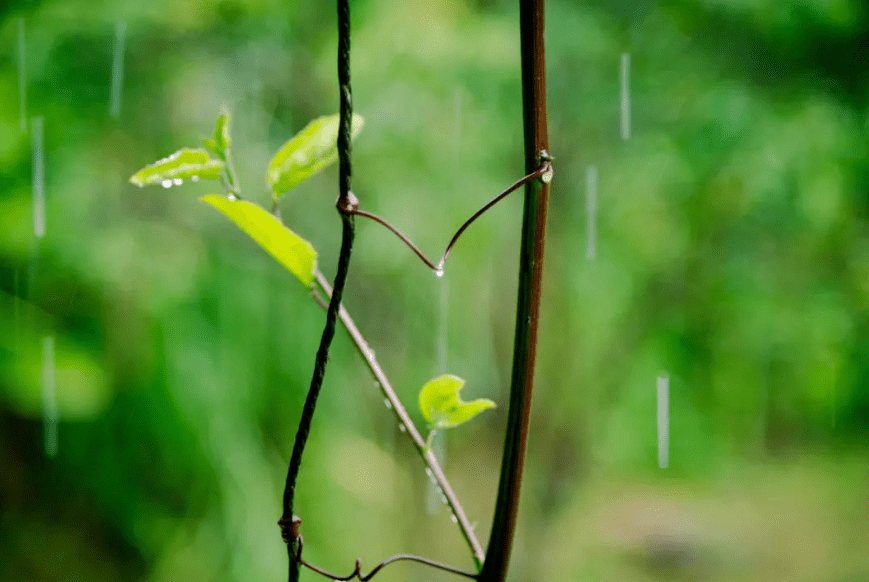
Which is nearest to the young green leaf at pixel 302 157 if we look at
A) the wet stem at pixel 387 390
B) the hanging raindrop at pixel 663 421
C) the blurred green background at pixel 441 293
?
the wet stem at pixel 387 390

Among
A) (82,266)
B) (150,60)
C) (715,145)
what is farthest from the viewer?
(715,145)

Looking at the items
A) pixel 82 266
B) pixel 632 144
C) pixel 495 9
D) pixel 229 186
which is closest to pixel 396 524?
pixel 82 266

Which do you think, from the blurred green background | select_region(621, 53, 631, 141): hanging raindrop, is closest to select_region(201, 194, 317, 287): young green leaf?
the blurred green background

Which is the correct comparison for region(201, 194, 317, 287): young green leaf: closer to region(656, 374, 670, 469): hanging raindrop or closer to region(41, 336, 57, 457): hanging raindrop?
region(41, 336, 57, 457): hanging raindrop

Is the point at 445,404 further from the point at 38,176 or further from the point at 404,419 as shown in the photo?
the point at 38,176

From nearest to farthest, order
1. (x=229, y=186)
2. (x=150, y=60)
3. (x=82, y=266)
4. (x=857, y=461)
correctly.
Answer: (x=229, y=186) < (x=82, y=266) < (x=150, y=60) < (x=857, y=461)

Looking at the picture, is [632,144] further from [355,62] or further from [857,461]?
[857,461]

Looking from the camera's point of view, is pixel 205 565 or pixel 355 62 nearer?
pixel 205 565

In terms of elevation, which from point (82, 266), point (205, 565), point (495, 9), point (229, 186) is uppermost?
point (495, 9)
